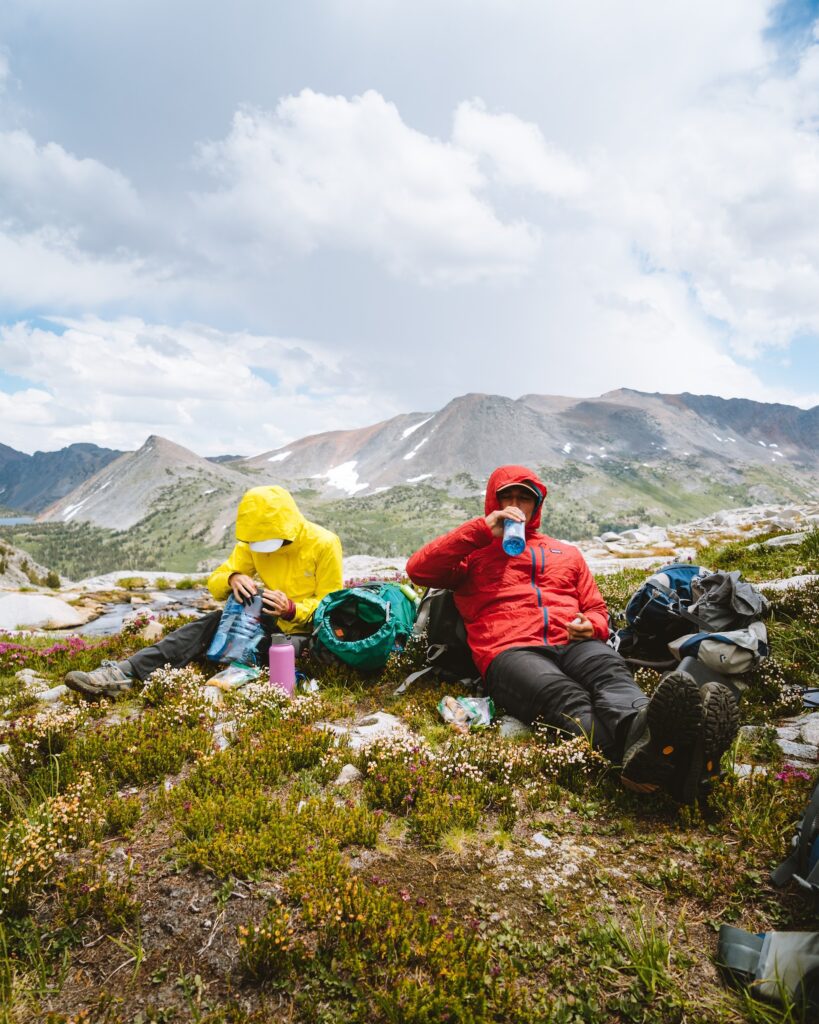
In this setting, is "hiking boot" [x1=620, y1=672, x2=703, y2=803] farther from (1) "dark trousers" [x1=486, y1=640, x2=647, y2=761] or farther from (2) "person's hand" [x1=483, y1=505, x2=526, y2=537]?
(2) "person's hand" [x1=483, y1=505, x2=526, y2=537]

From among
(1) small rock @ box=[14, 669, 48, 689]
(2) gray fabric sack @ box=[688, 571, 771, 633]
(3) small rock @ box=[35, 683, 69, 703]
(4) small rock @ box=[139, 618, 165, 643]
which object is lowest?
(1) small rock @ box=[14, 669, 48, 689]

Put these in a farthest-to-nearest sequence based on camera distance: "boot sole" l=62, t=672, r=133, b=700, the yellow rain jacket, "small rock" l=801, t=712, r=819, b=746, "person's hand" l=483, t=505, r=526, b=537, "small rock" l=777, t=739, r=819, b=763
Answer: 1. the yellow rain jacket
2. "boot sole" l=62, t=672, r=133, b=700
3. "person's hand" l=483, t=505, r=526, b=537
4. "small rock" l=801, t=712, r=819, b=746
5. "small rock" l=777, t=739, r=819, b=763

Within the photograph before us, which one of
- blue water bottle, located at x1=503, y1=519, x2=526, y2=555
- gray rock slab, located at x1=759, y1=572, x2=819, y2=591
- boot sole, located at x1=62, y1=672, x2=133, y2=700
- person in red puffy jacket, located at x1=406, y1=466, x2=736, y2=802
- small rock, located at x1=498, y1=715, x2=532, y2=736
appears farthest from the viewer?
gray rock slab, located at x1=759, y1=572, x2=819, y2=591

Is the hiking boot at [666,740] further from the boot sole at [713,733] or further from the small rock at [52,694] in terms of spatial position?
the small rock at [52,694]

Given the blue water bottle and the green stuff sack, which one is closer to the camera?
the blue water bottle

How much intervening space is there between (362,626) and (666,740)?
14.5 ft

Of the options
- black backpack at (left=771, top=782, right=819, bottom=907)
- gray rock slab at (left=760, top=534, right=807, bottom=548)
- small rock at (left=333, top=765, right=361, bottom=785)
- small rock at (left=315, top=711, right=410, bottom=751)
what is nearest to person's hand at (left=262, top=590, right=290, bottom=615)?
small rock at (left=315, top=711, right=410, bottom=751)

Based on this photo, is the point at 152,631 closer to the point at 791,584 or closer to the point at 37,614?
the point at 37,614

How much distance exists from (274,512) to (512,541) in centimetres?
321

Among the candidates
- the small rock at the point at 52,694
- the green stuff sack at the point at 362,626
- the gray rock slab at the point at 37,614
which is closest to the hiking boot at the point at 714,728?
the green stuff sack at the point at 362,626

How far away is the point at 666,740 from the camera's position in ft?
12.0

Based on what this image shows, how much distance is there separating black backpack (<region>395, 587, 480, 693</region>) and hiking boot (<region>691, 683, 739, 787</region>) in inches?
126

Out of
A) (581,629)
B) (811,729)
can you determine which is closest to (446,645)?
(581,629)

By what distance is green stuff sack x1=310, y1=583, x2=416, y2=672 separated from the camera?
6.83 m
